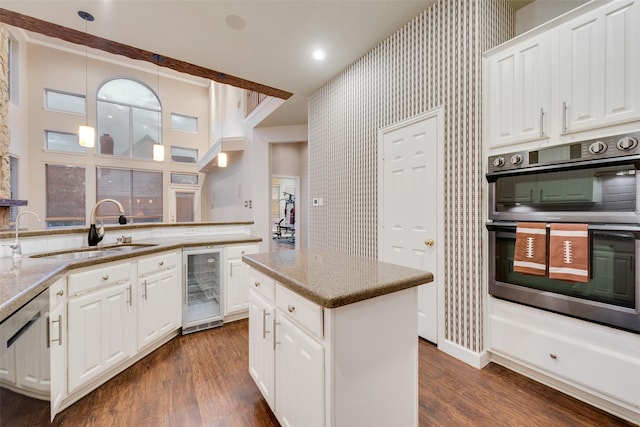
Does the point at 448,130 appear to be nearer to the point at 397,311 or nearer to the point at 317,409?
the point at 397,311

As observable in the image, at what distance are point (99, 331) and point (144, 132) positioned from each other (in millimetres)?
9503

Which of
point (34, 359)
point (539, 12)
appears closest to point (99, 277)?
point (34, 359)

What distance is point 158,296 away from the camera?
231 cm

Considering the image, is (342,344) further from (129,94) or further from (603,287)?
(129,94)

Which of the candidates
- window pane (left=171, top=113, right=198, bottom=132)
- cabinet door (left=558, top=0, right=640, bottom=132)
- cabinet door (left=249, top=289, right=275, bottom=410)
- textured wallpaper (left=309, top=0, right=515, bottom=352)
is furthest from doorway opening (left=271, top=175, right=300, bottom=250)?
cabinet door (left=558, top=0, right=640, bottom=132)

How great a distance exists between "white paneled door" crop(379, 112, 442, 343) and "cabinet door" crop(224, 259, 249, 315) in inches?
60.9

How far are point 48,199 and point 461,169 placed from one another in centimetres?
1032

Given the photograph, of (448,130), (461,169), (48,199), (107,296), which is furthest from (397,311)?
(48,199)

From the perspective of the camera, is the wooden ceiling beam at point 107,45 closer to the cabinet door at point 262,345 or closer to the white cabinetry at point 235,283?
the white cabinetry at point 235,283

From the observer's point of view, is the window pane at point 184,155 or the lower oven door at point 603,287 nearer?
the lower oven door at point 603,287

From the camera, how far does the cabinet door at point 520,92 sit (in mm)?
1768

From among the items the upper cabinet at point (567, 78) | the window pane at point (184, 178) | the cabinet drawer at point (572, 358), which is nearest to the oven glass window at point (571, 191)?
the upper cabinet at point (567, 78)

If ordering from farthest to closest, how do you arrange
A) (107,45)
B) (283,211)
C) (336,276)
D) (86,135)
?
(283,211) < (86,135) < (107,45) < (336,276)

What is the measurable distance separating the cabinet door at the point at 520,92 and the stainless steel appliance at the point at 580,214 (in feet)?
0.53
